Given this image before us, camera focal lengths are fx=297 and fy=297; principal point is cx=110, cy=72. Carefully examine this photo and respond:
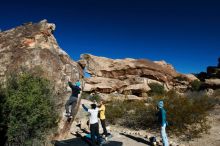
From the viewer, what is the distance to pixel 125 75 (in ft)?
159

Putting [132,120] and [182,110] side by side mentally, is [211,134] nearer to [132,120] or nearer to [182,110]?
[182,110]

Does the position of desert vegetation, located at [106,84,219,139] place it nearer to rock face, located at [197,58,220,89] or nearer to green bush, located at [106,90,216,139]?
green bush, located at [106,90,216,139]

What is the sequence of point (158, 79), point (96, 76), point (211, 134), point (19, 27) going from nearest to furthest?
point (19, 27)
point (211, 134)
point (96, 76)
point (158, 79)

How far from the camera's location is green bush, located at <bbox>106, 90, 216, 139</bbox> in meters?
15.2

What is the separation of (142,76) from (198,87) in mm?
9095

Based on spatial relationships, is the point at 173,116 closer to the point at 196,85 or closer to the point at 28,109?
the point at 28,109

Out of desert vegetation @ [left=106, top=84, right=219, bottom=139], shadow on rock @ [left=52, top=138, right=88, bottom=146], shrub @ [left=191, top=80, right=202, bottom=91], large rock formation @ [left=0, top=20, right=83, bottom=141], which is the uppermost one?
shrub @ [left=191, top=80, right=202, bottom=91]

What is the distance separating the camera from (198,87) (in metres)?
47.1

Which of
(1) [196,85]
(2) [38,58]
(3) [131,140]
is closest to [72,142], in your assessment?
(3) [131,140]

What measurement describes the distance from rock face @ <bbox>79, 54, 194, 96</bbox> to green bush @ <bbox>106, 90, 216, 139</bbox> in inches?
834

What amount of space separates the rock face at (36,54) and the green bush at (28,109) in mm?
678

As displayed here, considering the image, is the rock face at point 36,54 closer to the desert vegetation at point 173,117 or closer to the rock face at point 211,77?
the desert vegetation at point 173,117

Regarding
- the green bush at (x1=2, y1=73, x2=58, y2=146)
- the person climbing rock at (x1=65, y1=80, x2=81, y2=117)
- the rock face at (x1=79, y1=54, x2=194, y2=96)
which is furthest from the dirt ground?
the rock face at (x1=79, y1=54, x2=194, y2=96)

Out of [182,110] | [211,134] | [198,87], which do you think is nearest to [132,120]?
[182,110]
